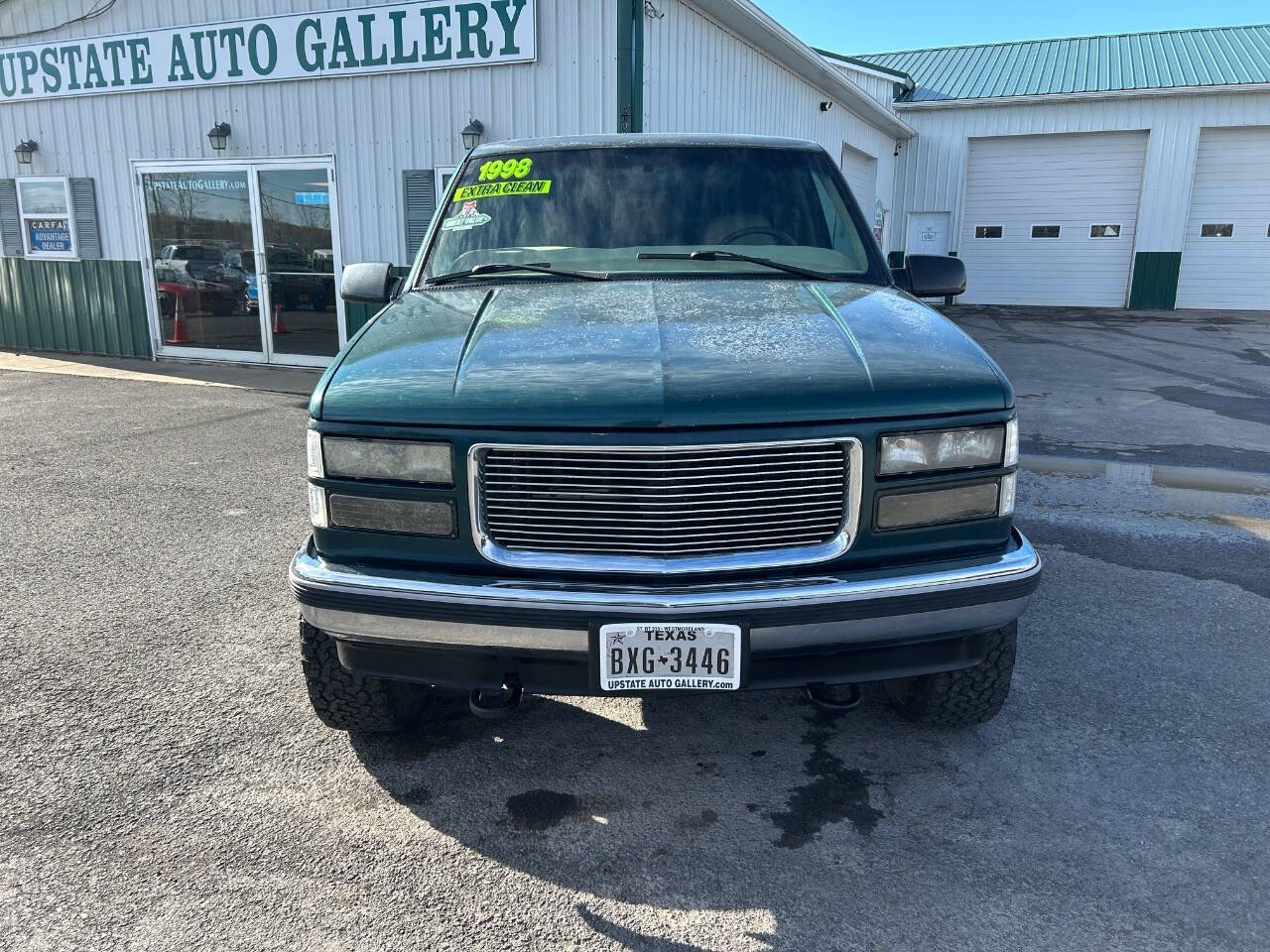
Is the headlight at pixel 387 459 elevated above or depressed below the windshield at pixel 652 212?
below

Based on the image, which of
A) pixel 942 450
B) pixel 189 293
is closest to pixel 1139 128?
pixel 189 293

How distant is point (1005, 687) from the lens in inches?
109

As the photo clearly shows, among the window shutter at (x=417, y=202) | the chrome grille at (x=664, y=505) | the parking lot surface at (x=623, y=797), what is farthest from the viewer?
the window shutter at (x=417, y=202)

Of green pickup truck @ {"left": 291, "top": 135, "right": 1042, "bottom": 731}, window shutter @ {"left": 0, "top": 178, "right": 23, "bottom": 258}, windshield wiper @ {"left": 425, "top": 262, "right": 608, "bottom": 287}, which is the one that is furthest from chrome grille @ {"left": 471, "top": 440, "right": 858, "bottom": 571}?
window shutter @ {"left": 0, "top": 178, "right": 23, "bottom": 258}

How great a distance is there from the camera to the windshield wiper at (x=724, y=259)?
329 cm

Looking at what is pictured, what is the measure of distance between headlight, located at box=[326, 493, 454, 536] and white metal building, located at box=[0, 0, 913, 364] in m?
7.20

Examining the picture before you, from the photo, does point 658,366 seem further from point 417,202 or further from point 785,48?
point 785,48

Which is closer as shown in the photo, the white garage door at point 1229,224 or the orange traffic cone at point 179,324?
the orange traffic cone at point 179,324

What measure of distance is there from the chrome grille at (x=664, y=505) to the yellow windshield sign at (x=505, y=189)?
1770 millimetres

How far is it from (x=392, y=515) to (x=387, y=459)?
0.15 m

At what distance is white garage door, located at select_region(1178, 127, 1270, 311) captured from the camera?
62.0ft

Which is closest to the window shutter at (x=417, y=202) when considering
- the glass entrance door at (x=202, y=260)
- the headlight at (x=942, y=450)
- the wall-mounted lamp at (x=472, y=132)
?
the wall-mounted lamp at (x=472, y=132)

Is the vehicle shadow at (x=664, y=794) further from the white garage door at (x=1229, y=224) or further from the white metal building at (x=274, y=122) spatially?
the white garage door at (x=1229, y=224)

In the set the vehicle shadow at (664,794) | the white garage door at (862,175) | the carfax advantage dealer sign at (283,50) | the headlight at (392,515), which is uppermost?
the carfax advantage dealer sign at (283,50)
